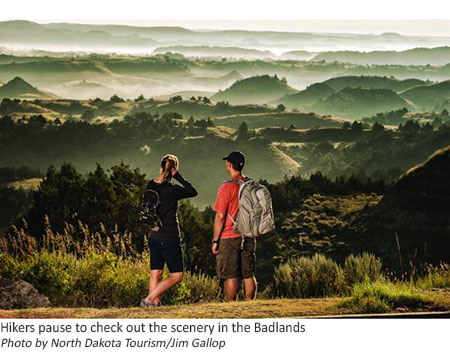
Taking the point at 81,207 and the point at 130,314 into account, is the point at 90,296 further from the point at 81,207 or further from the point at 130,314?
the point at 81,207

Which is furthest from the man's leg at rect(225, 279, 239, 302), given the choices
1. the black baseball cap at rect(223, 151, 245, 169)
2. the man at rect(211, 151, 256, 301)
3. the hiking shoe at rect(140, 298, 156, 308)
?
the black baseball cap at rect(223, 151, 245, 169)

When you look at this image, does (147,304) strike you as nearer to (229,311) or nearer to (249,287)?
(229,311)

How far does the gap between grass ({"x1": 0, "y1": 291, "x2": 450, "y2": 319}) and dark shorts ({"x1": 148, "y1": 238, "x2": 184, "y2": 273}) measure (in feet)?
1.84

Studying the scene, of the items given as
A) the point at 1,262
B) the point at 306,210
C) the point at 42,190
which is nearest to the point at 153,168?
the point at 306,210

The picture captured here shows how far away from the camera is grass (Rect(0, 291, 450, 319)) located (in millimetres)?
8508

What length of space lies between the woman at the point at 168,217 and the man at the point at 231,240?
1.38 feet

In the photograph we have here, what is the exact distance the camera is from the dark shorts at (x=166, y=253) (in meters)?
8.36

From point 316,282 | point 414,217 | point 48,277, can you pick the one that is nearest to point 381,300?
point 316,282

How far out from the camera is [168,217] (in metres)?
8.27

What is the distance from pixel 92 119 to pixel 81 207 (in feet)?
438

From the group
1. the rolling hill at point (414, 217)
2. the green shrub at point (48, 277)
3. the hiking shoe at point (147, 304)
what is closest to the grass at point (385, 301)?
the hiking shoe at point (147, 304)

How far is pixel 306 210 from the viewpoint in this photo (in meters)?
38.0

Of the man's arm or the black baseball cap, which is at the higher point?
the black baseball cap

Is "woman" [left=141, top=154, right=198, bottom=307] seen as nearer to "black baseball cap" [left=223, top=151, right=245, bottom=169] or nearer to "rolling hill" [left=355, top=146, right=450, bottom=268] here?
"black baseball cap" [left=223, top=151, right=245, bottom=169]
